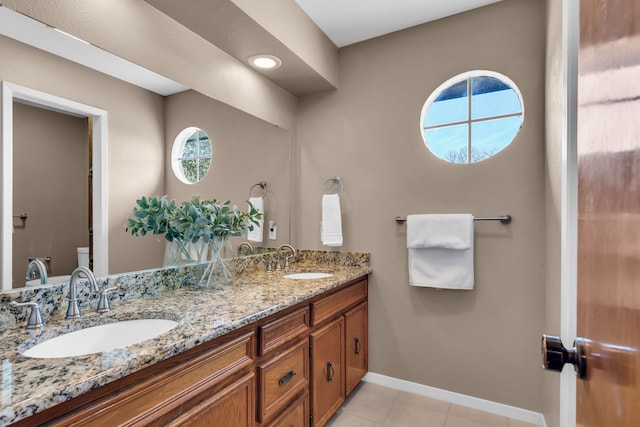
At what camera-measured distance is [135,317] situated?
118 centimetres

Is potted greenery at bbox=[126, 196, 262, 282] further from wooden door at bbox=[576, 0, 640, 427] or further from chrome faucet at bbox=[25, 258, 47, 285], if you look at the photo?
wooden door at bbox=[576, 0, 640, 427]

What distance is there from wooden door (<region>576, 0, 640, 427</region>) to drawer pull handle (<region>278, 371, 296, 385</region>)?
1.13m

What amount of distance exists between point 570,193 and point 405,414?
1700mm

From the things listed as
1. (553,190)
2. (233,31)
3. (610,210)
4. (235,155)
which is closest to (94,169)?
(235,155)

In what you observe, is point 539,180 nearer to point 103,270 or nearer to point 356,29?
point 356,29

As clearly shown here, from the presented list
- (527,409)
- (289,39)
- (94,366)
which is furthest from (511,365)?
(289,39)

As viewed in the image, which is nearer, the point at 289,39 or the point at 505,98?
the point at 289,39

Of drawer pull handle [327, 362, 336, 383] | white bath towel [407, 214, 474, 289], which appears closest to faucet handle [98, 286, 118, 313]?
drawer pull handle [327, 362, 336, 383]

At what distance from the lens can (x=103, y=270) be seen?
136 cm

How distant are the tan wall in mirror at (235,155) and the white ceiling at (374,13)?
0.79 metres

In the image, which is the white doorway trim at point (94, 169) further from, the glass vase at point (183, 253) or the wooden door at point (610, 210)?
the wooden door at point (610, 210)

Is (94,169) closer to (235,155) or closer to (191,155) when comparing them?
(191,155)

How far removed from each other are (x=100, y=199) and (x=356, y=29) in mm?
1906

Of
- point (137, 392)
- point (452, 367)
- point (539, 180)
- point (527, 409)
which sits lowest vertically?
point (527, 409)
